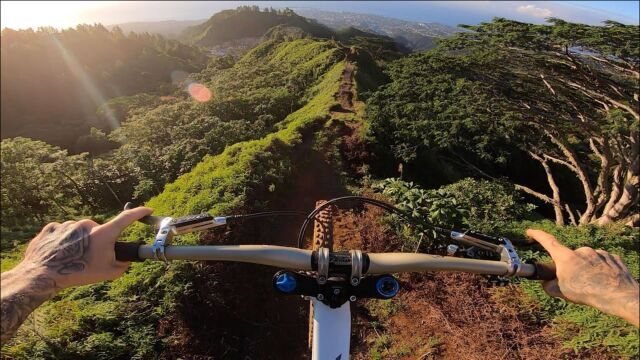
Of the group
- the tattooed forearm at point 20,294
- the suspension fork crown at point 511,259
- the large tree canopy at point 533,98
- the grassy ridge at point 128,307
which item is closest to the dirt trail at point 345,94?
the large tree canopy at point 533,98

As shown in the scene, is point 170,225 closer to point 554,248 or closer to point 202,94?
point 554,248

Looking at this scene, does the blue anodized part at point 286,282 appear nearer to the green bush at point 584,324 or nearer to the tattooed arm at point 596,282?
the tattooed arm at point 596,282

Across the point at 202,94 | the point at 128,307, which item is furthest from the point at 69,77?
the point at 128,307

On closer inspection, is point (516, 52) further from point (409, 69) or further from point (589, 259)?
point (589, 259)

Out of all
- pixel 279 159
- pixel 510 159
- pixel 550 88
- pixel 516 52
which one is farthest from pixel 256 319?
pixel 510 159

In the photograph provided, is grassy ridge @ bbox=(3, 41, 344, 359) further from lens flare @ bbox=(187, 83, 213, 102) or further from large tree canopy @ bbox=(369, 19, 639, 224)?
lens flare @ bbox=(187, 83, 213, 102)
